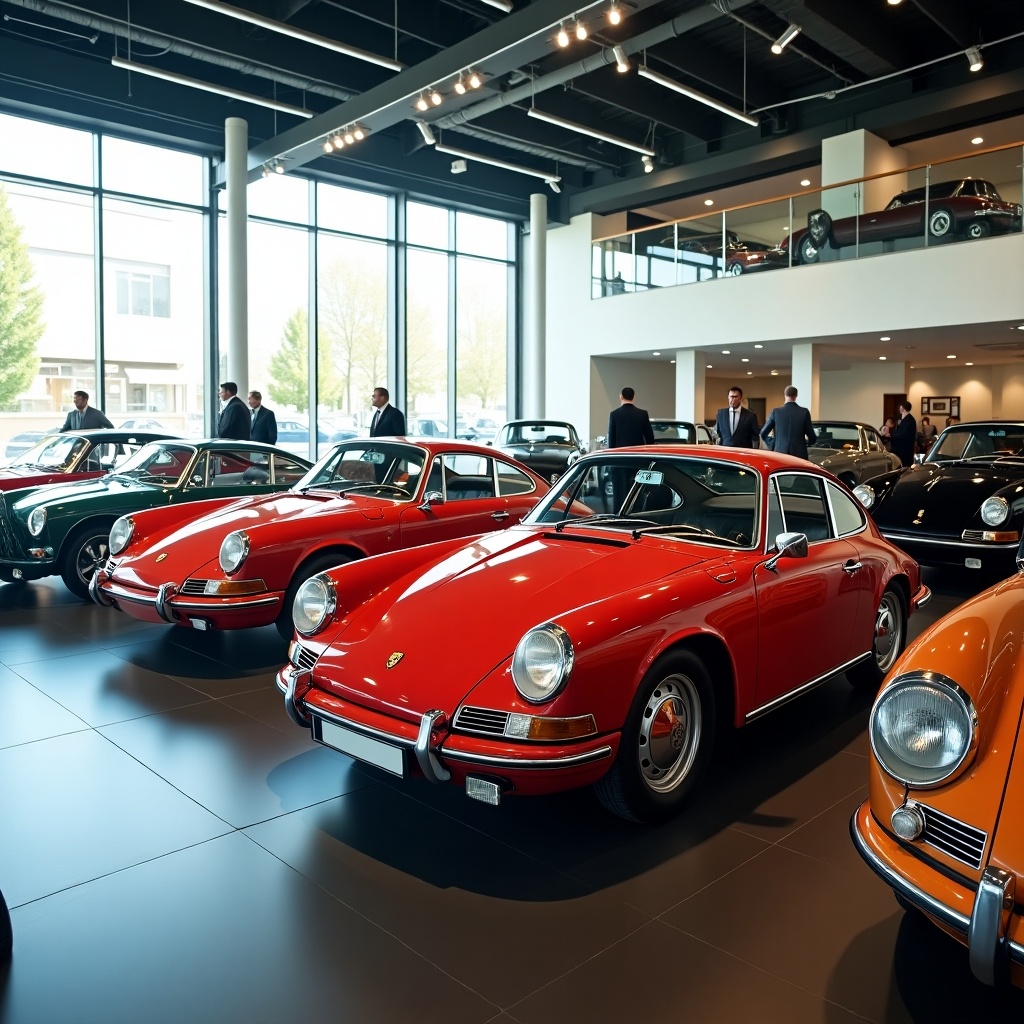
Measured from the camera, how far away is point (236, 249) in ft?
46.1

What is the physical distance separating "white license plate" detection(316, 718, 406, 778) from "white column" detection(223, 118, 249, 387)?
11.8 m

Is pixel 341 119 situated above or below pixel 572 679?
above

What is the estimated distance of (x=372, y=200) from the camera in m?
17.9

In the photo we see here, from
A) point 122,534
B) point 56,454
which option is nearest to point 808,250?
point 56,454

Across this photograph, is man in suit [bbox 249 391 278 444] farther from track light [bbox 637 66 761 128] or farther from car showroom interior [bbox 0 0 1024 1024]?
track light [bbox 637 66 761 128]

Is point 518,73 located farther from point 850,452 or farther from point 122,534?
point 122,534

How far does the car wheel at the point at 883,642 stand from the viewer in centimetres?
452

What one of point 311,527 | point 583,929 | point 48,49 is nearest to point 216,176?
point 48,49

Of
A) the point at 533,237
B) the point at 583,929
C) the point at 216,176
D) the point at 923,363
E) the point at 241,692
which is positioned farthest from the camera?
the point at 923,363

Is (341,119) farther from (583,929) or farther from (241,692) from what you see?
(583,929)

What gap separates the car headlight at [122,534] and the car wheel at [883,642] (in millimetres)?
4518

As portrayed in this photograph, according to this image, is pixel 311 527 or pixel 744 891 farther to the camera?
pixel 311 527

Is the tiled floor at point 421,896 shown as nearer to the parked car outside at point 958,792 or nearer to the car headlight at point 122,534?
the parked car outside at point 958,792

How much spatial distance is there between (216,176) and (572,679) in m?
14.9
